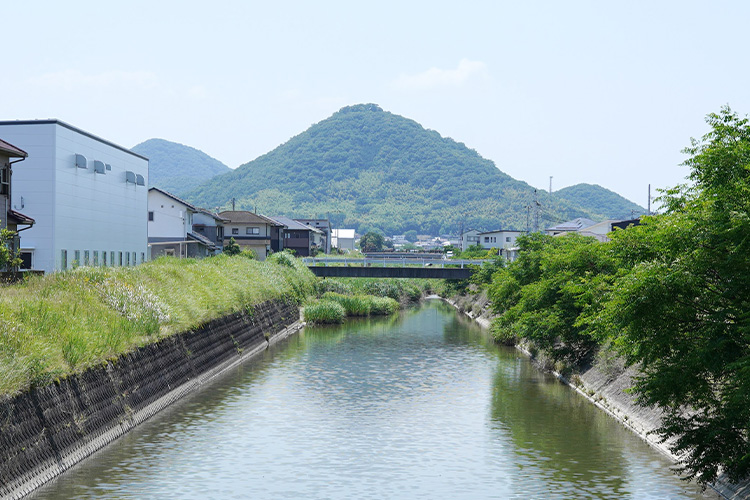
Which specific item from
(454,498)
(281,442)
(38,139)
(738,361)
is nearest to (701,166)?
(738,361)

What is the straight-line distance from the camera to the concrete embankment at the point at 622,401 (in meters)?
21.3

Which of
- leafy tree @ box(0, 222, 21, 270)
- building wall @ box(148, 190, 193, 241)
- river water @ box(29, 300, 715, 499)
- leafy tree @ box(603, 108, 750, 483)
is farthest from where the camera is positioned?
building wall @ box(148, 190, 193, 241)

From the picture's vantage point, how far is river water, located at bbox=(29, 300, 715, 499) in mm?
21609

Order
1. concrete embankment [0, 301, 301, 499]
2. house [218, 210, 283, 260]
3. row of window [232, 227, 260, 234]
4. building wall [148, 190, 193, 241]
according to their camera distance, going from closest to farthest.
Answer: concrete embankment [0, 301, 301, 499] < building wall [148, 190, 193, 241] < house [218, 210, 283, 260] < row of window [232, 227, 260, 234]

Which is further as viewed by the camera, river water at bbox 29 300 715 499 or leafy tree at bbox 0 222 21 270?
leafy tree at bbox 0 222 21 270

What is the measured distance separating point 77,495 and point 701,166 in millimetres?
17076

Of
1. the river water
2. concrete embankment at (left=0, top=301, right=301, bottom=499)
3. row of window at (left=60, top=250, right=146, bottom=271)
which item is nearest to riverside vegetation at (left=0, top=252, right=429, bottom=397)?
concrete embankment at (left=0, top=301, right=301, bottom=499)

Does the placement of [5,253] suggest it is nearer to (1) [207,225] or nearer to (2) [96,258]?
(2) [96,258]

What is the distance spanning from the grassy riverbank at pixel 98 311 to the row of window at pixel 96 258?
725 cm

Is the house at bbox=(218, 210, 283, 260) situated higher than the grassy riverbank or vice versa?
the house at bbox=(218, 210, 283, 260)

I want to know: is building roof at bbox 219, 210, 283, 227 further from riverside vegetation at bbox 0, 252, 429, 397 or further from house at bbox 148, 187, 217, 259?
riverside vegetation at bbox 0, 252, 429, 397

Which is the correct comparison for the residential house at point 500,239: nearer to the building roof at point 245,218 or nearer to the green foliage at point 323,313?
the building roof at point 245,218

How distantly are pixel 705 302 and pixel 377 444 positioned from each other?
12.7 meters

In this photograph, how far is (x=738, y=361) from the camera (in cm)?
1636
